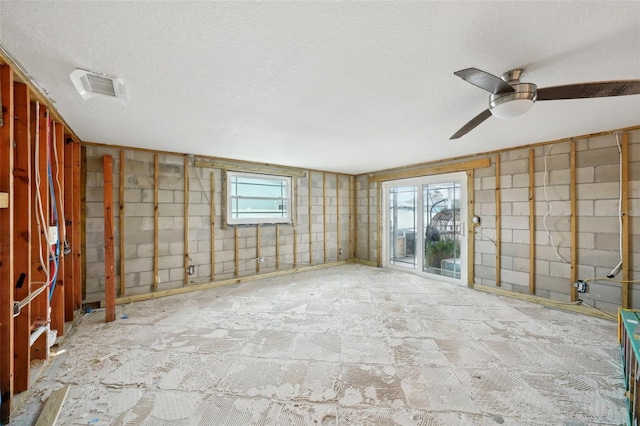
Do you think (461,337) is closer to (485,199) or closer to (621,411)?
(621,411)

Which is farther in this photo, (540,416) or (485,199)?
(485,199)

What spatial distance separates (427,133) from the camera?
305 cm

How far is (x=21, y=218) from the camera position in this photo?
5.88 feet

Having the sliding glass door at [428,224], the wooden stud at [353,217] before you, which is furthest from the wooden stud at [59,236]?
the sliding glass door at [428,224]

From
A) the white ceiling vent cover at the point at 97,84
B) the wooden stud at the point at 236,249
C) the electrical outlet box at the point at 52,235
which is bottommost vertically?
the wooden stud at the point at 236,249

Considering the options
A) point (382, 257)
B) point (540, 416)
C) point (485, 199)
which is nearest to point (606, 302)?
point (485, 199)

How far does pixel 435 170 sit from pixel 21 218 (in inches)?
200

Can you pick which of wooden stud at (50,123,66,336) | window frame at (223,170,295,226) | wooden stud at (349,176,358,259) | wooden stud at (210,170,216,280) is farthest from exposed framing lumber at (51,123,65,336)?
wooden stud at (349,176,358,259)

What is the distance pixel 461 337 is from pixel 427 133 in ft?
7.32

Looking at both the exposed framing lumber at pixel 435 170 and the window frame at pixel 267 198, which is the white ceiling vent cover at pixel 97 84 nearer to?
the window frame at pixel 267 198

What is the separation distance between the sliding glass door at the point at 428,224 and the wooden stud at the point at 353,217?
829 millimetres

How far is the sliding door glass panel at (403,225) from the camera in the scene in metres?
5.17

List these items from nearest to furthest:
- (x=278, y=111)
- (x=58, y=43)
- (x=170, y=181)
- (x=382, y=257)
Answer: (x=58, y=43)
(x=278, y=111)
(x=170, y=181)
(x=382, y=257)

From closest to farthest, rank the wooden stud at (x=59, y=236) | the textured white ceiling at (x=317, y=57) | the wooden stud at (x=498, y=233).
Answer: the textured white ceiling at (x=317, y=57)
the wooden stud at (x=59, y=236)
the wooden stud at (x=498, y=233)
